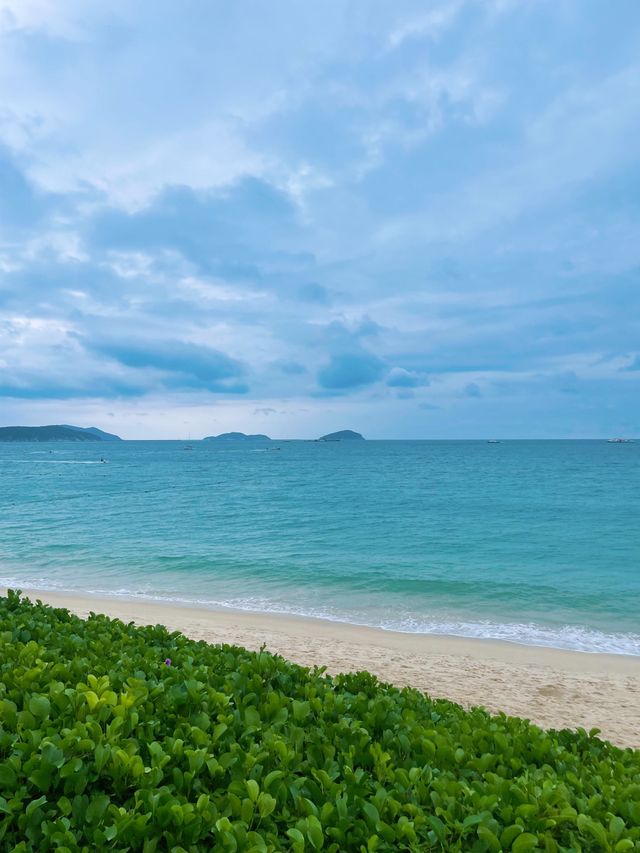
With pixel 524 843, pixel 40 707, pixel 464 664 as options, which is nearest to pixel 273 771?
pixel 524 843

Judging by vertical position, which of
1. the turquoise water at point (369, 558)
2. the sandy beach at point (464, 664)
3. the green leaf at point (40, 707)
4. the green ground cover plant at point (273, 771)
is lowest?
the turquoise water at point (369, 558)

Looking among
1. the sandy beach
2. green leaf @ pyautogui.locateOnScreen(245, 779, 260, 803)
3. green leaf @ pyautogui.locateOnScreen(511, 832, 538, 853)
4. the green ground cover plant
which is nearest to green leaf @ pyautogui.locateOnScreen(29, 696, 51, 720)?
the green ground cover plant

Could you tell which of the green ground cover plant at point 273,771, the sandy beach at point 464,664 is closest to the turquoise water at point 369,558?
the sandy beach at point 464,664

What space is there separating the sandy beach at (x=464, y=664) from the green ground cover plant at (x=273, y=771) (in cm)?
628

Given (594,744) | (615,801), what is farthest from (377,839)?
(594,744)

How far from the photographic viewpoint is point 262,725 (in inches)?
117

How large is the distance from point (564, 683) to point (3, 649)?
9789 mm

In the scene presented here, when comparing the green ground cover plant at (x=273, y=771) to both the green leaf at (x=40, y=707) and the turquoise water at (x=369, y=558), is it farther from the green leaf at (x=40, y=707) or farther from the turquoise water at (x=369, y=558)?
the turquoise water at (x=369, y=558)

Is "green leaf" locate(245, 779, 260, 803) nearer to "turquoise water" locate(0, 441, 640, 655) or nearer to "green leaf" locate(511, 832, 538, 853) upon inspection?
"green leaf" locate(511, 832, 538, 853)

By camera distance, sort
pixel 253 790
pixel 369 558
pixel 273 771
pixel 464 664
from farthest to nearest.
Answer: pixel 369 558, pixel 464 664, pixel 273 771, pixel 253 790

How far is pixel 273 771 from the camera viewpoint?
2.45 meters

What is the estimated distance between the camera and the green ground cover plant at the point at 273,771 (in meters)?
2.09

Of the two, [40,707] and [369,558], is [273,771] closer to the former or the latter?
[40,707]

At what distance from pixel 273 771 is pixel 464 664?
955cm
